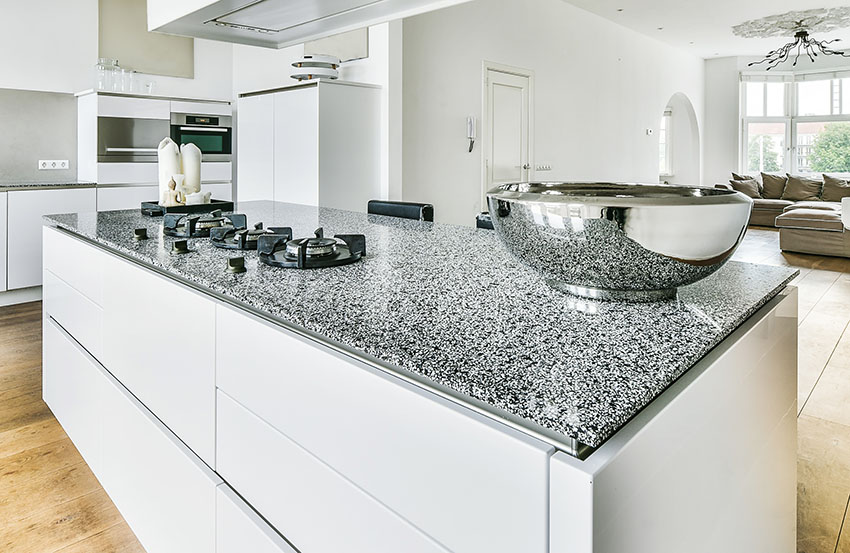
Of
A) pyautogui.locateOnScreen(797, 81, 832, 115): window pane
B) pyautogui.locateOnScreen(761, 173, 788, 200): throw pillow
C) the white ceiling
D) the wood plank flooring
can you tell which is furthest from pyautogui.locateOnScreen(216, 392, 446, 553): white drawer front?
pyautogui.locateOnScreen(797, 81, 832, 115): window pane

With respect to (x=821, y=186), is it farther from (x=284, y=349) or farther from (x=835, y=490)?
(x=284, y=349)

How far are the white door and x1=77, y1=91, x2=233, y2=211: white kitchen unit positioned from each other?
276 centimetres

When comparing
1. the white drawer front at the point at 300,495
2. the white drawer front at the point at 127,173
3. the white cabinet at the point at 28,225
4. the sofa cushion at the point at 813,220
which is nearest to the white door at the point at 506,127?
the white drawer front at the point at 127,173

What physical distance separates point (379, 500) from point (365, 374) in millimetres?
164

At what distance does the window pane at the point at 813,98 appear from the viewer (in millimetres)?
10242

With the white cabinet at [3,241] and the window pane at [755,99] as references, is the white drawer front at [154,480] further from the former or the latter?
the window pane at [755,99]

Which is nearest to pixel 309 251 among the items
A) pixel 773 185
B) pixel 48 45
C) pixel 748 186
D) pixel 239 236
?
pixel 239 236

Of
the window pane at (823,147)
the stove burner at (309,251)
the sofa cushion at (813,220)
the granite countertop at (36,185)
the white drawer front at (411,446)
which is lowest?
the white drawer front at (411,446)

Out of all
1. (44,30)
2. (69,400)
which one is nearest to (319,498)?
(69,400)

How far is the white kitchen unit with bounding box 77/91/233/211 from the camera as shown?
4.72m

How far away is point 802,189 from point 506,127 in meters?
6.46

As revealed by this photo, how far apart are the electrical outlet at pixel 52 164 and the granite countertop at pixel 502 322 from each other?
14.4 feet

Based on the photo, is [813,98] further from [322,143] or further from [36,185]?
[36,185]

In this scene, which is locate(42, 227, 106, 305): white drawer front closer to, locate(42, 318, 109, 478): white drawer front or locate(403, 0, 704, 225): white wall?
locate(42, 318, 109, 478): white drawer front
